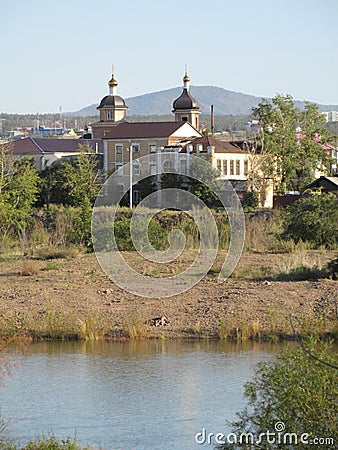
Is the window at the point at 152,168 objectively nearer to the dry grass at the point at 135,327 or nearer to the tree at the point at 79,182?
the tree at the point at 79,182

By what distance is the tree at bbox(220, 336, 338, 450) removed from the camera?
878 cm

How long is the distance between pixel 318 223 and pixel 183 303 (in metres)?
7.82

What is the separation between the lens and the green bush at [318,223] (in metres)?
25.5

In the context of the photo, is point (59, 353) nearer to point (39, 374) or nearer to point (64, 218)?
point (39, 374)

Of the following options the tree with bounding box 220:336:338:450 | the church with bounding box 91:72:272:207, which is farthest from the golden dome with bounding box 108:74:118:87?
the tree with bounding box 220:336:338:450

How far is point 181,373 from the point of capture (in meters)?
14.2

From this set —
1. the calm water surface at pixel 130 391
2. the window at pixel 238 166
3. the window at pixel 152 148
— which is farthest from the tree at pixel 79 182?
the calm water surface at pixel 130 391

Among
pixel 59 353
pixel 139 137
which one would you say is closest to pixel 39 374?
pixel 59 353

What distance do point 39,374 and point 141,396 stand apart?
7.07 feet

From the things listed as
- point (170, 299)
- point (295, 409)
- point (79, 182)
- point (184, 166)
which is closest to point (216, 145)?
point (184, 166)

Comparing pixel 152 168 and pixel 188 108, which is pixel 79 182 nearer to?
pixel 152 168

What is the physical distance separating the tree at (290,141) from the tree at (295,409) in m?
40.1

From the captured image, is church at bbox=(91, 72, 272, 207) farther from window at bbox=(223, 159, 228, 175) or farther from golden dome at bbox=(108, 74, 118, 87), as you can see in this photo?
golden dome at bbox=(108, 74, 118, 87)

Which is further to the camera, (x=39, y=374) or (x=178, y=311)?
(x=178, y=311)
